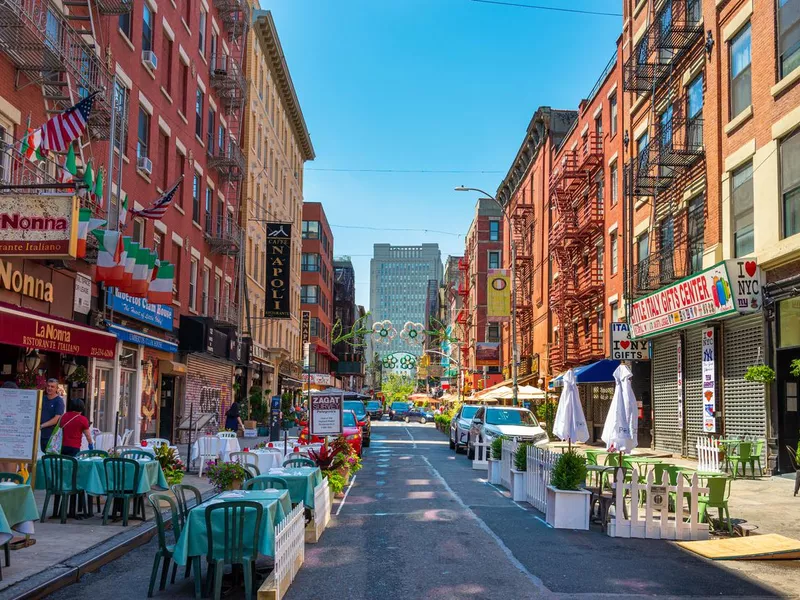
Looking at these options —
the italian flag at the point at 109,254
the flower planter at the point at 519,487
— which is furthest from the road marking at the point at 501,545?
the italian flag at the point at 109,254

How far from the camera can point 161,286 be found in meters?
21.7

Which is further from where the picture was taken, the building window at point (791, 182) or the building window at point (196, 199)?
the building window at point (196, 199)

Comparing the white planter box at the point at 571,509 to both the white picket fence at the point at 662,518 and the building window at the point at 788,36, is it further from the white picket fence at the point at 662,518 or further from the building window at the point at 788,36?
the building window at the point at 788,36

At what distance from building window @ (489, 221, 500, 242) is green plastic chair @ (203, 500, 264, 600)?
75976 millimetres

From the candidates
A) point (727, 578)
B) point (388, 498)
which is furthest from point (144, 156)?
point (727, 578)

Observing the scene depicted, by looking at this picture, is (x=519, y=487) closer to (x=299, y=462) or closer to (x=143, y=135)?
(x=299, y=462)

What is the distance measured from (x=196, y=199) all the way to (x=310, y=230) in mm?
43304

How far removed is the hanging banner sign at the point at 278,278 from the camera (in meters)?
41.1

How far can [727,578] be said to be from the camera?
8914mm

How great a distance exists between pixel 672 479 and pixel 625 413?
1623 mm

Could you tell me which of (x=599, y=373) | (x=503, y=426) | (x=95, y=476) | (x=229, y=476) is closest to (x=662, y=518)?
(x=229, y=476)

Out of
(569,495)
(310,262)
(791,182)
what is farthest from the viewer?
(310,262)

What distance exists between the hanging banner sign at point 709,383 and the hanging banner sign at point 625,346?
6774 millimetres

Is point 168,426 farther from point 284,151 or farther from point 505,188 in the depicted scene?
point 505,188
